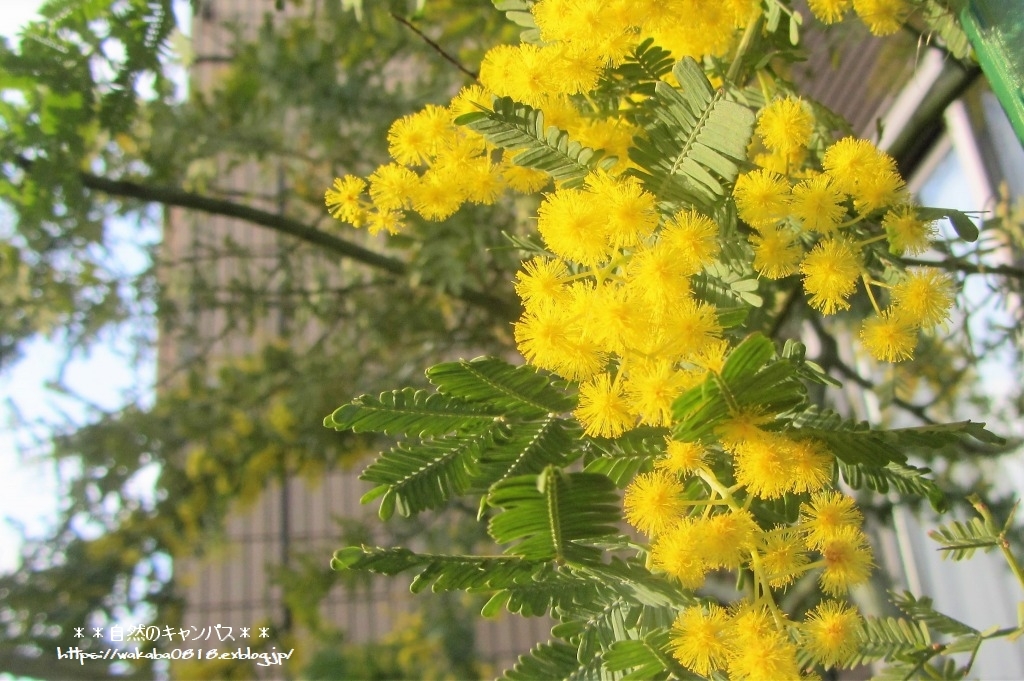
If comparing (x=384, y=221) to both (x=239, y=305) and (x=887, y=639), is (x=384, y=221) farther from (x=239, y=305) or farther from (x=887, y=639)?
(x=239, y=305)

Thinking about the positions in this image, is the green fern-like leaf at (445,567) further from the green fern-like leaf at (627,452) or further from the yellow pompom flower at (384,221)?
the yellow pompom flower at (384,221)

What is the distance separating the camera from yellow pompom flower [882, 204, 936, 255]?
61cm

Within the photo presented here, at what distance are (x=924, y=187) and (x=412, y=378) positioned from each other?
57.6 inches

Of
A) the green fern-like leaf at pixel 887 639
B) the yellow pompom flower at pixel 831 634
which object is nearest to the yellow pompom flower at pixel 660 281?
the yellow pompom flower at pixel 831 634

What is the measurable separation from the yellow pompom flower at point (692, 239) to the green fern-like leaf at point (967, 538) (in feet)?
0.88

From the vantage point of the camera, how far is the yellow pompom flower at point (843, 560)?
1.81 feet

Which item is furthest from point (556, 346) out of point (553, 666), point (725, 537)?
point (553, 666)

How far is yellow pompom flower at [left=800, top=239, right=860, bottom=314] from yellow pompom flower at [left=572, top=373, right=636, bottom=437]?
14 centimetres

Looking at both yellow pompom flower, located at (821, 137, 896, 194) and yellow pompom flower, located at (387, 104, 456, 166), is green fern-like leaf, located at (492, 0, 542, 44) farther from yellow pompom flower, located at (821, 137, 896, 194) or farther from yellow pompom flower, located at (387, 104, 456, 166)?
yellow pompom flower, located at (821, 137, 896, 194)

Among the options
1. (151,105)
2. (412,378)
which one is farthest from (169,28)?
(412,378)

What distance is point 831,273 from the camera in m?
0.59

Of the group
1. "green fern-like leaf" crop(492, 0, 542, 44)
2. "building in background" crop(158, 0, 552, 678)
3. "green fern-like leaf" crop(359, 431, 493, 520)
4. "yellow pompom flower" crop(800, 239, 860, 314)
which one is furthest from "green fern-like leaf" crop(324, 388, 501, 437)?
"building in background" crop(158, 0, 552, 678)

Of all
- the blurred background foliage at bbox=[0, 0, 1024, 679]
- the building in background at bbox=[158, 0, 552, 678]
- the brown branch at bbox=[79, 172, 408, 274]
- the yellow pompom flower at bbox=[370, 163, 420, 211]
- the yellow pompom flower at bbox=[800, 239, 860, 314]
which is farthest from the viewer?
the building in background at bbox=[158, 0, 552, 678]

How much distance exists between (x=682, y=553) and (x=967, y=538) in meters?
0.26
